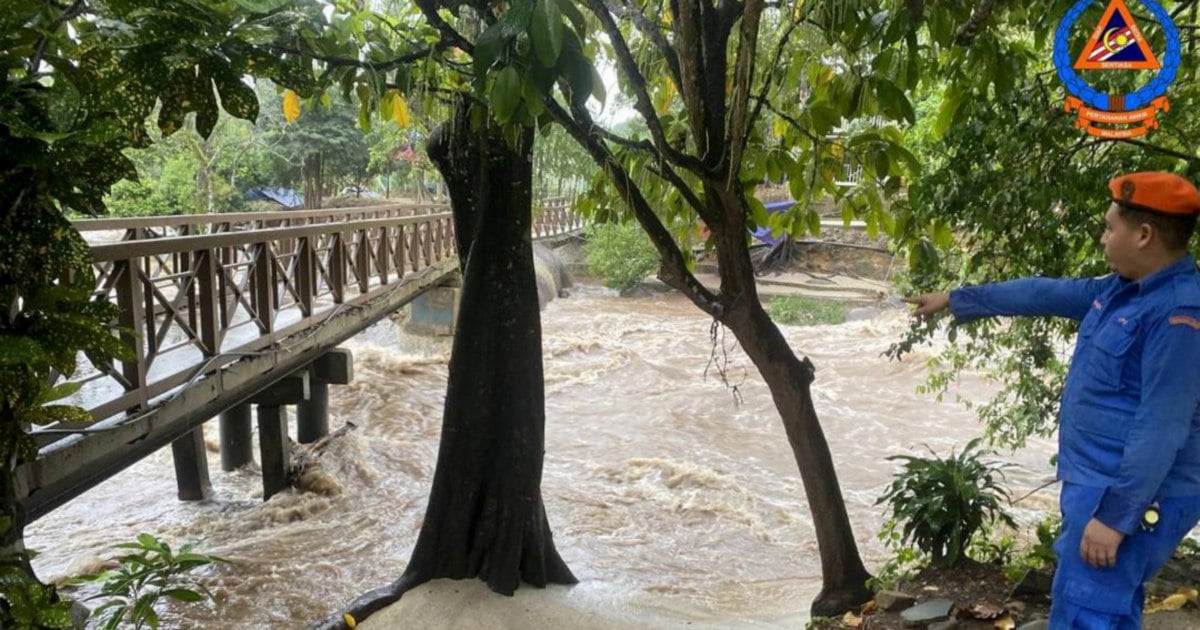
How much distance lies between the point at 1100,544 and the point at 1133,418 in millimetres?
323

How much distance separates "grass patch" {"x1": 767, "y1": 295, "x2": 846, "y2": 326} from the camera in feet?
61.1

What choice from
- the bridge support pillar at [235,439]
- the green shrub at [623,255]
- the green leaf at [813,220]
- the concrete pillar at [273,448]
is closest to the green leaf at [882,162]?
the green leaf at [813,220]

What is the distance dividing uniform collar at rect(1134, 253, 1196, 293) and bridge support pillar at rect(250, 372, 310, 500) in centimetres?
753

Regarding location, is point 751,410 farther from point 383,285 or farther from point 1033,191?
point 1033,191

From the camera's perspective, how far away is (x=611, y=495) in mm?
9016

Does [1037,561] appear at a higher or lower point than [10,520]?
lower

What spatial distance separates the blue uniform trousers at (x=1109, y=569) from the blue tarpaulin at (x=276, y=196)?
2530 centimetres

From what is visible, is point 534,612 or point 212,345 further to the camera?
point 212,345

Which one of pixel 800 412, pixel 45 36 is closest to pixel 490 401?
pixel 800 412

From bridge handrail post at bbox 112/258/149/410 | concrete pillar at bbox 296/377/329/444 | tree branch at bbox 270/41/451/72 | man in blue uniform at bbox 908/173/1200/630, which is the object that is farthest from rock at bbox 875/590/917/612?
concrete pillar at bbox 296/377/329/444

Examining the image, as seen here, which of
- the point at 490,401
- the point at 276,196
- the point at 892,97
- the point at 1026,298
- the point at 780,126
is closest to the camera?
the point at 1026,298

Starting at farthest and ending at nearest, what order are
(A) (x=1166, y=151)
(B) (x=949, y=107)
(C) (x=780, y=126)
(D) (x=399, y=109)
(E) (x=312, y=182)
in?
(E) (x=312, y=182) → (D) (x=399, y=109) → (C) (x=780, y=126) → (B) (x=949, y=107) → (A) (x=1166, y=151)

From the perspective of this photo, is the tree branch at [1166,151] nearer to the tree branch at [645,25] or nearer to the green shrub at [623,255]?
the tree branch at [645,25]

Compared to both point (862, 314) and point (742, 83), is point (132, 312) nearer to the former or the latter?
point (742, 83)
